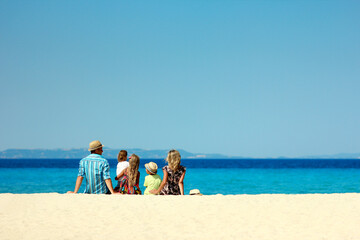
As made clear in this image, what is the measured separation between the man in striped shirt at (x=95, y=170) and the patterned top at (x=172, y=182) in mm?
1342

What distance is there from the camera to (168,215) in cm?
818

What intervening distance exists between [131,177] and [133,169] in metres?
0.26

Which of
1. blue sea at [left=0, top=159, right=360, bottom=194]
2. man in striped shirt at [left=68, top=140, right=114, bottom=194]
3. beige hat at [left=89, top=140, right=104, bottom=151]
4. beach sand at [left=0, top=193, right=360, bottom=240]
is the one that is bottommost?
blue sea at [left=0, top=159, right=360, bottom=194]

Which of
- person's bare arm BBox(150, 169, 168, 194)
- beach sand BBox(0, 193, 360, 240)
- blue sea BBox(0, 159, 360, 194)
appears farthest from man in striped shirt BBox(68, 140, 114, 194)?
blue sea BBox(0, 159, 360, 194)

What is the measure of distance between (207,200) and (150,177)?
5.32ft

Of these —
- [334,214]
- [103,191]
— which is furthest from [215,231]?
[103,191]

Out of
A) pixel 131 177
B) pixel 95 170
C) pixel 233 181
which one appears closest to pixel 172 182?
pixel 131 177

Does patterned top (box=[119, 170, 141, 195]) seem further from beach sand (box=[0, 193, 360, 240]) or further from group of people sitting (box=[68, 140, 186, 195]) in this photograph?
beach sand (box=[0, 193, 360, 240])

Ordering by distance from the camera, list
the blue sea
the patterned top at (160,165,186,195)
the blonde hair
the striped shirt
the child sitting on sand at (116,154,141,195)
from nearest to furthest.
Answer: the striped shirt, the blonde hair, the child sitting on sand at (116,154,141,195), the patterned top at (160,165,186,195), the blue sea

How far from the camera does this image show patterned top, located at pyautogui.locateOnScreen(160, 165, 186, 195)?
32.6 ft

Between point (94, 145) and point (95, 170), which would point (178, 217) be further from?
point (94, 145)

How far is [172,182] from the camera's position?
10.1 meters

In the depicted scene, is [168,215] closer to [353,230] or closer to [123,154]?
[123,154]

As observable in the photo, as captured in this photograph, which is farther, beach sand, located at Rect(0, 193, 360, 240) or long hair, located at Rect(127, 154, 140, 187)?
long hair, located at Rect(127, 154, 140, 187)
